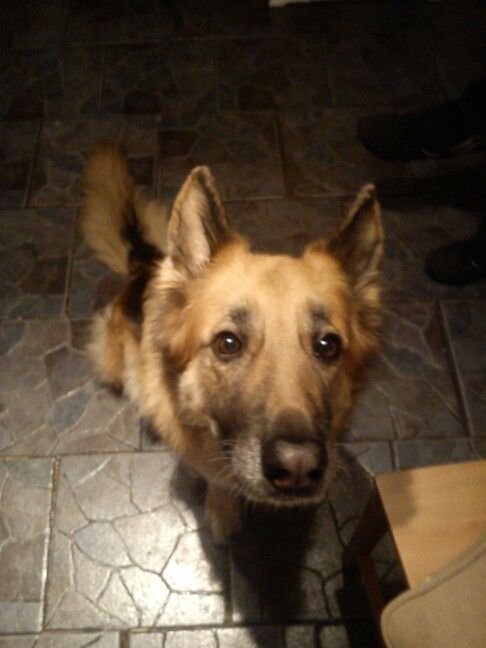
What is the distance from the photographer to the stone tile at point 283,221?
8.98 feet

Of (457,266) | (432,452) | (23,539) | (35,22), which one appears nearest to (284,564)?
(432,452)

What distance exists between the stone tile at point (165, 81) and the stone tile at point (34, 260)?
0.86 meters

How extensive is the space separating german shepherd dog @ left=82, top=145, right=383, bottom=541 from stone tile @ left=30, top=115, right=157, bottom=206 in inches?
50.0

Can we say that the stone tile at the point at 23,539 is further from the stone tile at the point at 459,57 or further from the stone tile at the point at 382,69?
the stone tile at the point at 459,57

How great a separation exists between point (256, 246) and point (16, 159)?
4.68 ft

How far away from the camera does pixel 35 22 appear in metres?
3.47

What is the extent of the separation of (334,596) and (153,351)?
1.13 m

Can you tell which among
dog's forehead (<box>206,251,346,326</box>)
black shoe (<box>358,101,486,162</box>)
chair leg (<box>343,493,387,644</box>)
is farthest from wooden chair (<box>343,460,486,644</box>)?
black shoe (<box>358,101,486,162</box>)

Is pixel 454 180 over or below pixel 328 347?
below

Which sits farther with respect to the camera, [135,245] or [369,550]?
[135,245]

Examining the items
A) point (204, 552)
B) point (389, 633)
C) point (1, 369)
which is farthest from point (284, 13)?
point (389, 633)

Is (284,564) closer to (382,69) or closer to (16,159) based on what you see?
(16,159)

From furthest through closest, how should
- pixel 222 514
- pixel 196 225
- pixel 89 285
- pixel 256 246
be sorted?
pixel 256 246
pixel 89 285
pixel 222 514
pixel 196 225

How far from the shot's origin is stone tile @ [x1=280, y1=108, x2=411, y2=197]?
293cm
